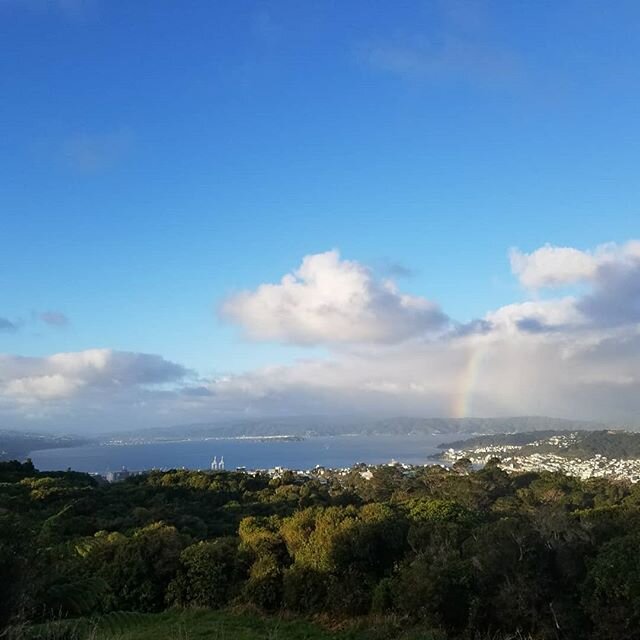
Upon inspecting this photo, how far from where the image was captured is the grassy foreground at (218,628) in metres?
7.87

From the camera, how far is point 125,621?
784 centimetres

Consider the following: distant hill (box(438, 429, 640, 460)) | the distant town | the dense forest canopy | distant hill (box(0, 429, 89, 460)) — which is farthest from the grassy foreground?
distant hill (box(438, 429, 640, 460))

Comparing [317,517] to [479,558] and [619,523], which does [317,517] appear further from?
[619,523]

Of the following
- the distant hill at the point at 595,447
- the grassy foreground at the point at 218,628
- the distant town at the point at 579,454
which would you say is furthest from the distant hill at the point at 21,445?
the distant hill at the point at 595,447

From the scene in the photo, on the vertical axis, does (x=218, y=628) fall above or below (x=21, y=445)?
above

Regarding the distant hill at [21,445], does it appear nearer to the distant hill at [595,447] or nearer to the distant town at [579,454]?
the distant town at [579,454]

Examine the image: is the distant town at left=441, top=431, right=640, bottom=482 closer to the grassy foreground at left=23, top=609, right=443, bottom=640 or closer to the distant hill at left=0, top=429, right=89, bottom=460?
the distant hill at left=0, top=429, right=89, bottom=460

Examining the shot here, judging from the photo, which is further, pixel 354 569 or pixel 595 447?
pixel 595 447

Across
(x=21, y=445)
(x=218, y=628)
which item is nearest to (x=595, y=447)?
(x=21, y=445)

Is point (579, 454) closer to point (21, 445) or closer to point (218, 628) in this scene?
point (21, 445)

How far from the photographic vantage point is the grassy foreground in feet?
25.8

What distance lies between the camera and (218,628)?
11.5 m

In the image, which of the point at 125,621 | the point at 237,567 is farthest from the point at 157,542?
the point at 125,621

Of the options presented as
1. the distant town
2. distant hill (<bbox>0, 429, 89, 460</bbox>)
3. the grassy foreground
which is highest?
the grassy foreground
